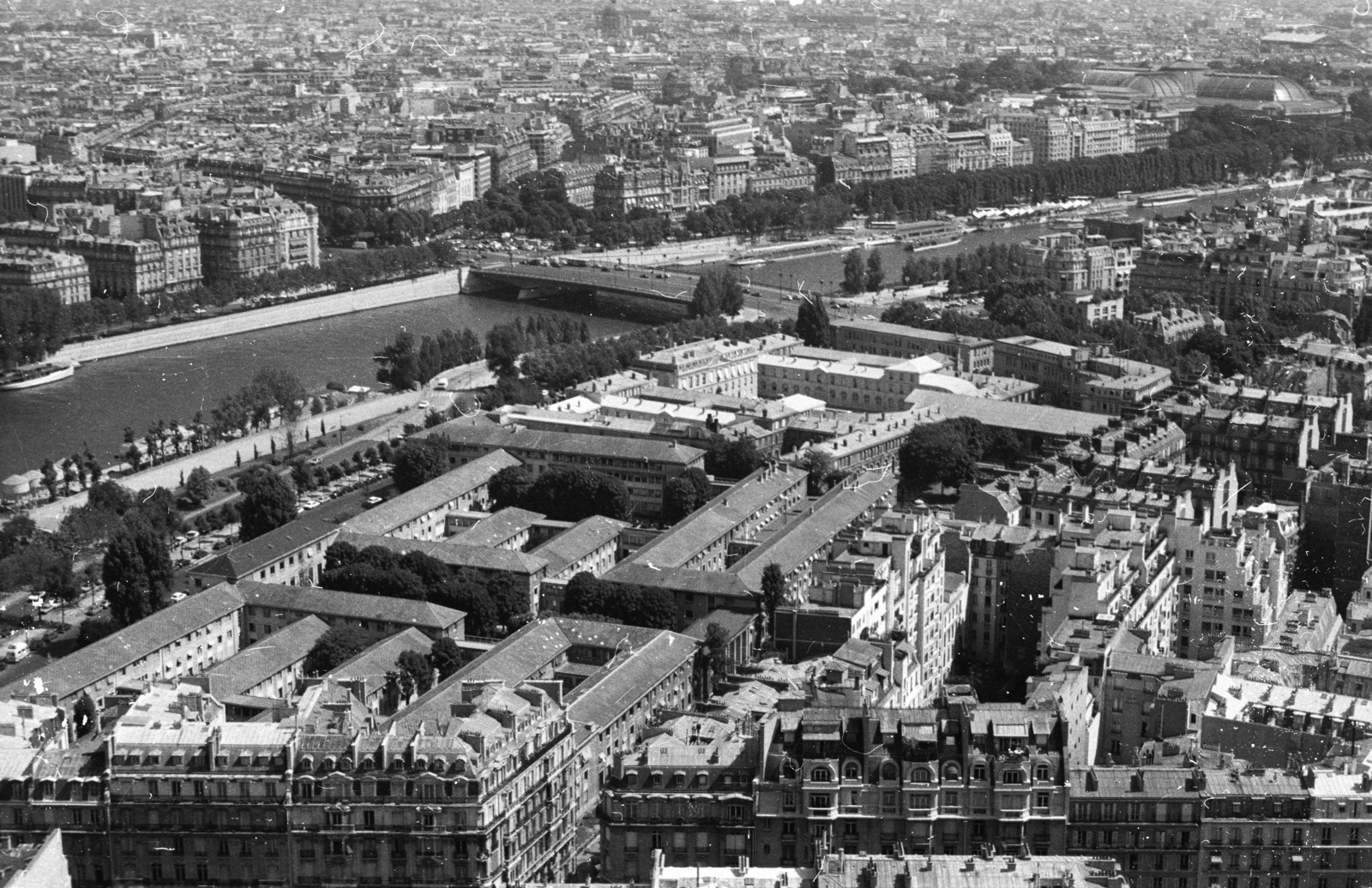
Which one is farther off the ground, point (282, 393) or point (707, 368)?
point (707, 368)

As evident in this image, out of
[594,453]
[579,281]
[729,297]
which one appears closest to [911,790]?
[594,453]

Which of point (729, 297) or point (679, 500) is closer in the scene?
point (679, 500)

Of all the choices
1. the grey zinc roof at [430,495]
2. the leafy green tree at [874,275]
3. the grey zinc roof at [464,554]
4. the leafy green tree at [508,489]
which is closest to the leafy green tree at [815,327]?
the leafy green tree at [874,275]

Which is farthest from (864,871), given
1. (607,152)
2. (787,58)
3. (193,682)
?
(787,58)

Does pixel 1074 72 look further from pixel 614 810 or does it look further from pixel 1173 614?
pixel 614 810

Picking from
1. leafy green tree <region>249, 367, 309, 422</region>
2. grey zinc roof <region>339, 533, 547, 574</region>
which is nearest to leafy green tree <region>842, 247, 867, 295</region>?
leafy green tree <region>249, 367, 309, 422</region>

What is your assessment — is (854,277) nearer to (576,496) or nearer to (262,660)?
(576,496)

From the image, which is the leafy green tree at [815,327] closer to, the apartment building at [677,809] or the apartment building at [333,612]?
the apartment building at [333,612]
